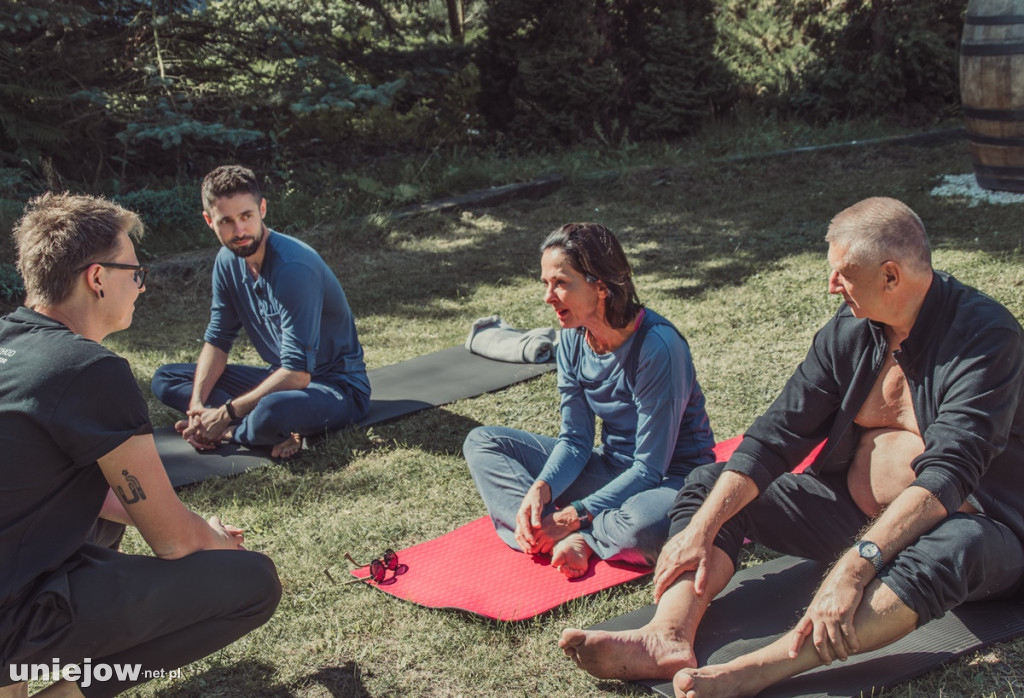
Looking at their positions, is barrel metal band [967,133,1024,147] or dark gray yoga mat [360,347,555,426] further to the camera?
barrel metal band [967,133,1024,147]

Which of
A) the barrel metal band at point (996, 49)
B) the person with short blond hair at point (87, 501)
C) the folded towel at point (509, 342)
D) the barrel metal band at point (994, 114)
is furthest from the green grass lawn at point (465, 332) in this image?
the barrel metal band at point (996, 49)

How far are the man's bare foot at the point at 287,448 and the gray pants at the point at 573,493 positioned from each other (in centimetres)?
102

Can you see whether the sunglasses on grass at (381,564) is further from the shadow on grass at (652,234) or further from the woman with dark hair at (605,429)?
the shadow on grass at (652,234)

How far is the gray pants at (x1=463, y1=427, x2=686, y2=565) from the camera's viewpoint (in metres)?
3.27

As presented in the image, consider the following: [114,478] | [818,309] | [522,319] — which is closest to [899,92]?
[818,309]

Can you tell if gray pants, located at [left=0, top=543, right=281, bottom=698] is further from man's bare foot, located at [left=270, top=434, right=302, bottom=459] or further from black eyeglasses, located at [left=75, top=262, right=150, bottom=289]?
man's bare foot, located at [left=270, top=434, right=302, bottom=459]

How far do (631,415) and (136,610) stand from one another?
5.95 feet

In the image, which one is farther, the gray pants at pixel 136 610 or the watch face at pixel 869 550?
the watch face at pixel 869 550

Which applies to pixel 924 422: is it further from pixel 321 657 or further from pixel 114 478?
pixel 114 478

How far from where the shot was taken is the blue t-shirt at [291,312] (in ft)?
14.6

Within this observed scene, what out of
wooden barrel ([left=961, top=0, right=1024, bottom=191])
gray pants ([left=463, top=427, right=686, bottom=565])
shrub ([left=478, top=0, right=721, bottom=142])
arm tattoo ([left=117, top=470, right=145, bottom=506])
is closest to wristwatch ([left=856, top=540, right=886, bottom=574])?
gray pants ([left=463, top=427, right=686, bottom=565])

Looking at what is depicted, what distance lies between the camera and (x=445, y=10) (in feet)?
37.2

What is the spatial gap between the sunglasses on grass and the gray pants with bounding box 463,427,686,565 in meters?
0.41

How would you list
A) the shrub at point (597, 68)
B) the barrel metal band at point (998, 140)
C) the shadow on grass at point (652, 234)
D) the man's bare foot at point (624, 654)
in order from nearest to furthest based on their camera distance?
the man's bare foot at point (624, 654) < the shadow on grass at point (652, 234) < the barrel metal band at point (998, 140) < the shrub at point (597, 68)
